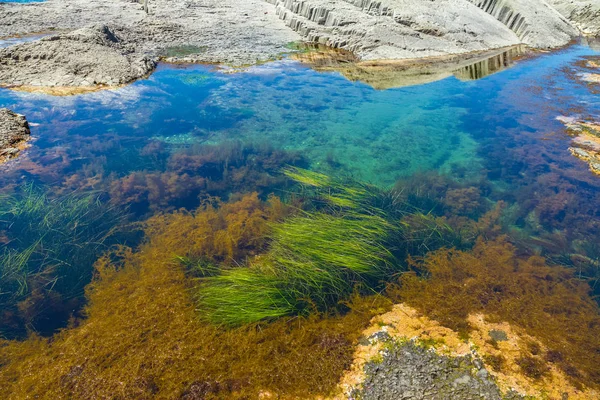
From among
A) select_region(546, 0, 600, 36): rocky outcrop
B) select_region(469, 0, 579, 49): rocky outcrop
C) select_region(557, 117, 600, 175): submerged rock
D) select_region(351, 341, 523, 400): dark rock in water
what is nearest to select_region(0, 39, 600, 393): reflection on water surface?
select_region(557, 117, 600, 175): submerged rock

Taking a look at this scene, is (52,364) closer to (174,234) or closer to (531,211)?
(174,234)

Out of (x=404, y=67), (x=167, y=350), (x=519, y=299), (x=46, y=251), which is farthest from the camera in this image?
(x=404, y=67)

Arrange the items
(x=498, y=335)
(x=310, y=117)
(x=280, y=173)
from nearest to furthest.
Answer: (x=498, y=335), (x=280, y=173), (x=310, y=117)

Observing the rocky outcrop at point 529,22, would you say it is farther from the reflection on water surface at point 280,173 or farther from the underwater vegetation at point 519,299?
the underwater vegetation at point 519,299

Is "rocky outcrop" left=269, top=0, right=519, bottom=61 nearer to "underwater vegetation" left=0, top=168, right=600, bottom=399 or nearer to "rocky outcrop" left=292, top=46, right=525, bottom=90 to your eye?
"rocky outcrop" left=292, top=46, right=525, bottom=90

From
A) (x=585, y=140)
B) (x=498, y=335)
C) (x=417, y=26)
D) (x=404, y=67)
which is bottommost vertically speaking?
(x=498, y=335)

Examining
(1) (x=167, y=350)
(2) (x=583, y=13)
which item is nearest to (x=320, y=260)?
(1) (x=167, y=350)

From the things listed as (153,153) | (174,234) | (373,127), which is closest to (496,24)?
(373,127)

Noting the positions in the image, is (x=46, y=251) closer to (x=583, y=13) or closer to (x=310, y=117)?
(x=310, y=117)
